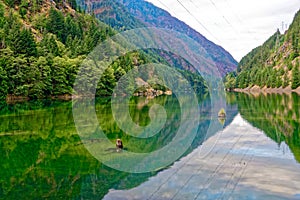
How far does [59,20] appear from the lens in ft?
424

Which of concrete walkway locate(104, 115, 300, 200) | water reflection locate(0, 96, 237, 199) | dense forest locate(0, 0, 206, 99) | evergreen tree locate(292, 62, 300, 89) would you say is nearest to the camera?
concrete walkway locate(104, 115, 300, 200)

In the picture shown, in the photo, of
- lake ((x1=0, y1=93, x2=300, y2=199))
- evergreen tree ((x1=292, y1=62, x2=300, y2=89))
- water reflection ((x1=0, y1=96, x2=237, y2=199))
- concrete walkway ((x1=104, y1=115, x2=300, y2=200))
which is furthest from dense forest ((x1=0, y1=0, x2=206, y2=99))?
concrete walkway ((x1=104, y1=115, x2=300, y2=200))

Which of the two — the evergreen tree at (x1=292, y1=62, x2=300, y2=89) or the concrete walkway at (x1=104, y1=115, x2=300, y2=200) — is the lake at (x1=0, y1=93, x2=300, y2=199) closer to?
the concrete walkway at (x1=104, y1=115, x2=300, y2=200)

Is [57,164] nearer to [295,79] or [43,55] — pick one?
[43,55]

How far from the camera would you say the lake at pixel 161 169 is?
16656 mm

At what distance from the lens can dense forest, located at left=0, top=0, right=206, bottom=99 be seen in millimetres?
78750

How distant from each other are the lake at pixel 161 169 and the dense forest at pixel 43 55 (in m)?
45.3

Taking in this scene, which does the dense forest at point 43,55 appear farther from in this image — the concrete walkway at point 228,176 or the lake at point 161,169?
the concrete walkway at point 228,176

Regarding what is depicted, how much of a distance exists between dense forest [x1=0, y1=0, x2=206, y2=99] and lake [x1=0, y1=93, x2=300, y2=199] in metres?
45.3

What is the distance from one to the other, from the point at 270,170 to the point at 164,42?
168013mm

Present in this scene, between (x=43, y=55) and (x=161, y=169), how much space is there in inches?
2946

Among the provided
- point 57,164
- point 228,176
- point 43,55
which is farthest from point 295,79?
point 57,164

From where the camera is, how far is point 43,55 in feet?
295

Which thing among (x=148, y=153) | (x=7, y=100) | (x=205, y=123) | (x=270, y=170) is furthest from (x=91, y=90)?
(x=270, y=170)
